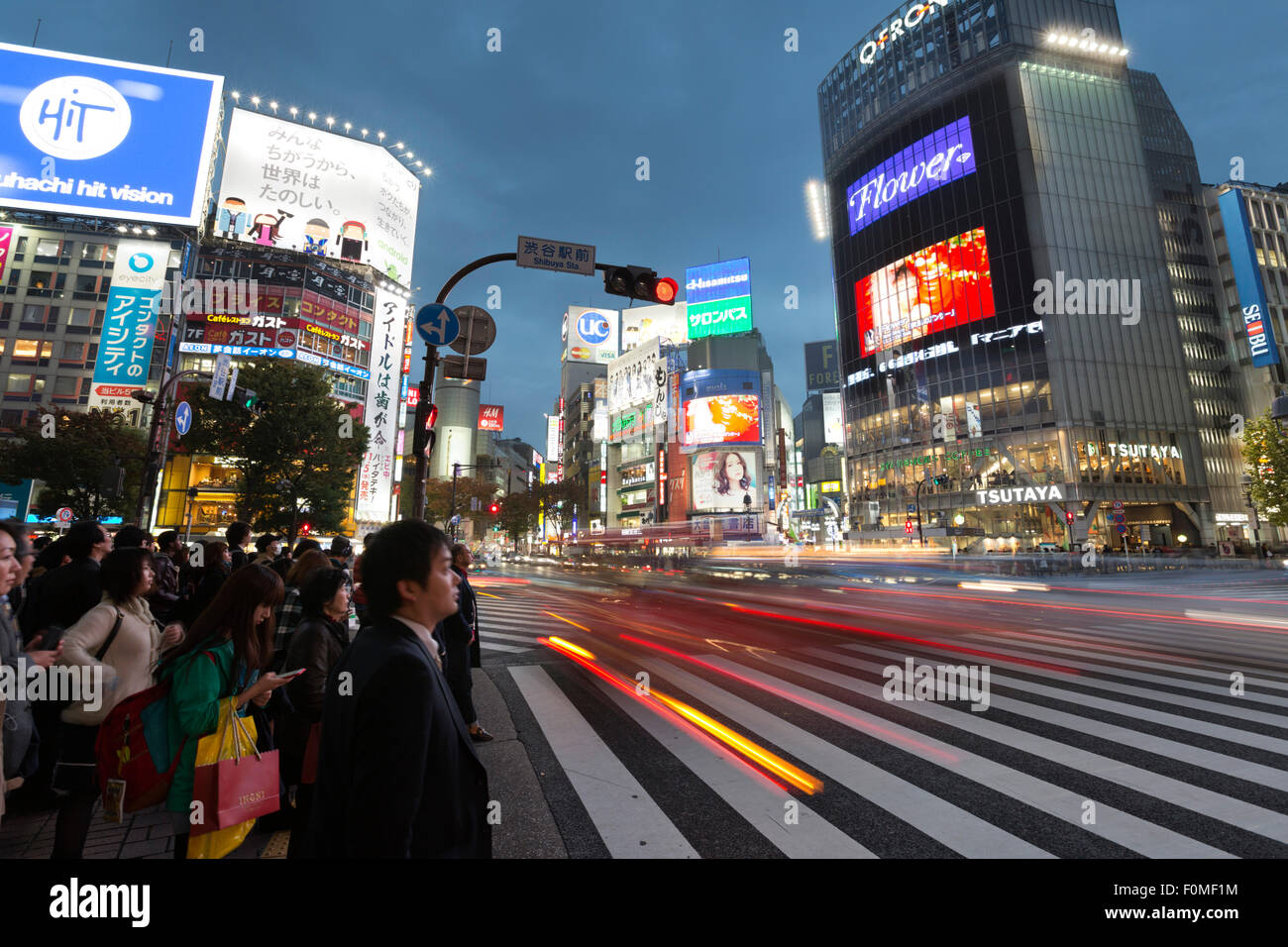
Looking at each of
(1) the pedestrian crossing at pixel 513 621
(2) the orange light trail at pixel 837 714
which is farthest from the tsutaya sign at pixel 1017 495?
(2) the orange light trail at pixel 837 714

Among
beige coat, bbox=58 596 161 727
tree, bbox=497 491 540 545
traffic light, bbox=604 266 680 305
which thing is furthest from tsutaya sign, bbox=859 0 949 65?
beige coat, bbox=58 596 161 727

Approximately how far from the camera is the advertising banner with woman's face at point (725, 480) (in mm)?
68625

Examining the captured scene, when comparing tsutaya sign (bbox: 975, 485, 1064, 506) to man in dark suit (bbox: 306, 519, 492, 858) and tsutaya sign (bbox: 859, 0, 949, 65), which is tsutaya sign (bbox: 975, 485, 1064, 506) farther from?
man in dark suit (bbox: 306, 519, 492, 858)

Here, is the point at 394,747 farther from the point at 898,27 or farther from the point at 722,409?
the point at 898,27

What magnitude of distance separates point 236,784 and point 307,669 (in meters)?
0.89

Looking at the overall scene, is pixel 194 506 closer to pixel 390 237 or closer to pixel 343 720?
pixel 390 237

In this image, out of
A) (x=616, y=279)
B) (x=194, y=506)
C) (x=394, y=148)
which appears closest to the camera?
(x=616, y=279)

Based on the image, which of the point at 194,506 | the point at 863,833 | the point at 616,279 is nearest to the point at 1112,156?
the point at 616,279

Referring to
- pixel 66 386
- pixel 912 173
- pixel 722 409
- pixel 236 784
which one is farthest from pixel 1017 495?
pixel 66 386

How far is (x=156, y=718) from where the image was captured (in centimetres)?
294

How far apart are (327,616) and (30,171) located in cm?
5621

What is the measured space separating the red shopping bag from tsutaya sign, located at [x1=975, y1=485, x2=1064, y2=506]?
58358mm

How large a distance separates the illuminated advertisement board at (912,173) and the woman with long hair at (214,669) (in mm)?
72044

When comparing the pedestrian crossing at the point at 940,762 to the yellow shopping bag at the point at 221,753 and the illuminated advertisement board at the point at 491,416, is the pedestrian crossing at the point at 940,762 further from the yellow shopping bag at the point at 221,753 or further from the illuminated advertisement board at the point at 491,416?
the illuminated advertisement board at the point at 491,416
